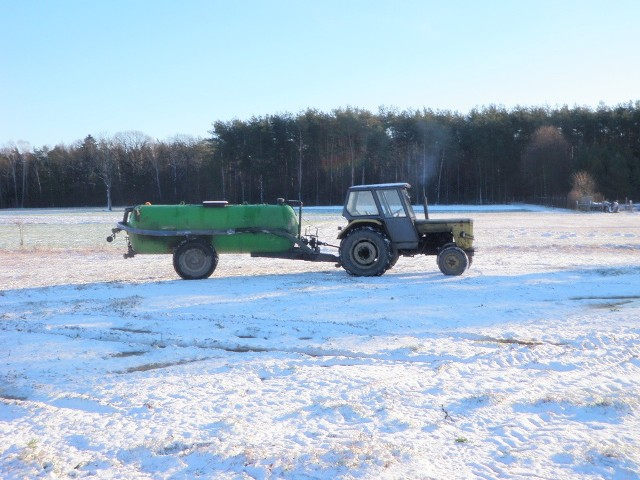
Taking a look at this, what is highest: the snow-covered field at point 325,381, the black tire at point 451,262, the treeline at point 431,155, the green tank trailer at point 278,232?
the treeline at point 431,155

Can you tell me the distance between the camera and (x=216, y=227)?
12430mm

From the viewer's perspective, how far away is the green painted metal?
12.4m

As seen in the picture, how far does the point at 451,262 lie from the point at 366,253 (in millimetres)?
1696

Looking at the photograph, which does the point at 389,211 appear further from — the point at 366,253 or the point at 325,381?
the point at 325,381

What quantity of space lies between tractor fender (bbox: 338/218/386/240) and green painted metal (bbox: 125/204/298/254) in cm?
105

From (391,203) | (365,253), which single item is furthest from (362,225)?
(391,203)

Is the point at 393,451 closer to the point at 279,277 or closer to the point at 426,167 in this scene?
the point at 279,277

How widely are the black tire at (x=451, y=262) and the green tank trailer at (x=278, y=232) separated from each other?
0.12 meters

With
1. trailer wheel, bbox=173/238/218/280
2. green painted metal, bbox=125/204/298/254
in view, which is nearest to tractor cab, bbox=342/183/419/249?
green painted metal, bbox=125/204/298/254

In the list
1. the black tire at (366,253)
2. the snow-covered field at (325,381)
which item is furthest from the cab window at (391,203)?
the snow-covered field at (325,381)

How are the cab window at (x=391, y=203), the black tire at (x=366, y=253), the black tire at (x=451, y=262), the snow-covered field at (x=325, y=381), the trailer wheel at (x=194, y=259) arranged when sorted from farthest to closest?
1. the trailer wheel at (x=194, y=259)
2. the cab window at (x=391, y=203)
3. the black tire at (x=366, y=253)
4. the black tire at (x=451, y=262)
5. the snow-covered field at (x=325, y=381)

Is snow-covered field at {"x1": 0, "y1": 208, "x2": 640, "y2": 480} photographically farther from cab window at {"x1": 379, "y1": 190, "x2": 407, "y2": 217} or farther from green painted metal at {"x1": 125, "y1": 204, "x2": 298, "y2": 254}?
cab window at {"x1": 379, "y1": 190, "x2": 407, "y2": 217}

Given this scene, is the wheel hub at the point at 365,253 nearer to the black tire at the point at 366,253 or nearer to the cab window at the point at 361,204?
the black tire at the point at 366,253

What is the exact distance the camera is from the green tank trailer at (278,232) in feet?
40.3
